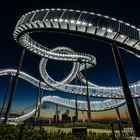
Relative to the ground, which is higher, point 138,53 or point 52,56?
point 52,56

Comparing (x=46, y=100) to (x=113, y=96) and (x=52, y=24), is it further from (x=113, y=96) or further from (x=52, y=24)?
(x=52, y=24)

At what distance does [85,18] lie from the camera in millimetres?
17141

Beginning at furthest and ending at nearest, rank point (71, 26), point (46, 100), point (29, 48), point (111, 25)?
Result: point (46, 100) → point (29, 48) → point (71, 26) → point (111, 25)

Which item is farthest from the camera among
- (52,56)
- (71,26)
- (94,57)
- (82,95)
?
(82,95)

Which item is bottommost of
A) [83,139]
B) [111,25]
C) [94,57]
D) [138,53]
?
[83,139]

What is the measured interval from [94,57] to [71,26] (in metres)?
14.2

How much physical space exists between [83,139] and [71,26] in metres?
13.1

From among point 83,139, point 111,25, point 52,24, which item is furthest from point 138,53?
point 83,139

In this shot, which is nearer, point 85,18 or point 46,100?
point 85,18

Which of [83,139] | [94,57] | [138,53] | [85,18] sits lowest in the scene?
[83,139]

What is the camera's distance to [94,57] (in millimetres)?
30828

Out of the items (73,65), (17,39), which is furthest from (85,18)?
(73,65)

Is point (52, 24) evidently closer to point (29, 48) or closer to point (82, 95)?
point (29, 48)

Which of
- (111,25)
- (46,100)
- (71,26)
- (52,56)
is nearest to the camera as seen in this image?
(111,25)
